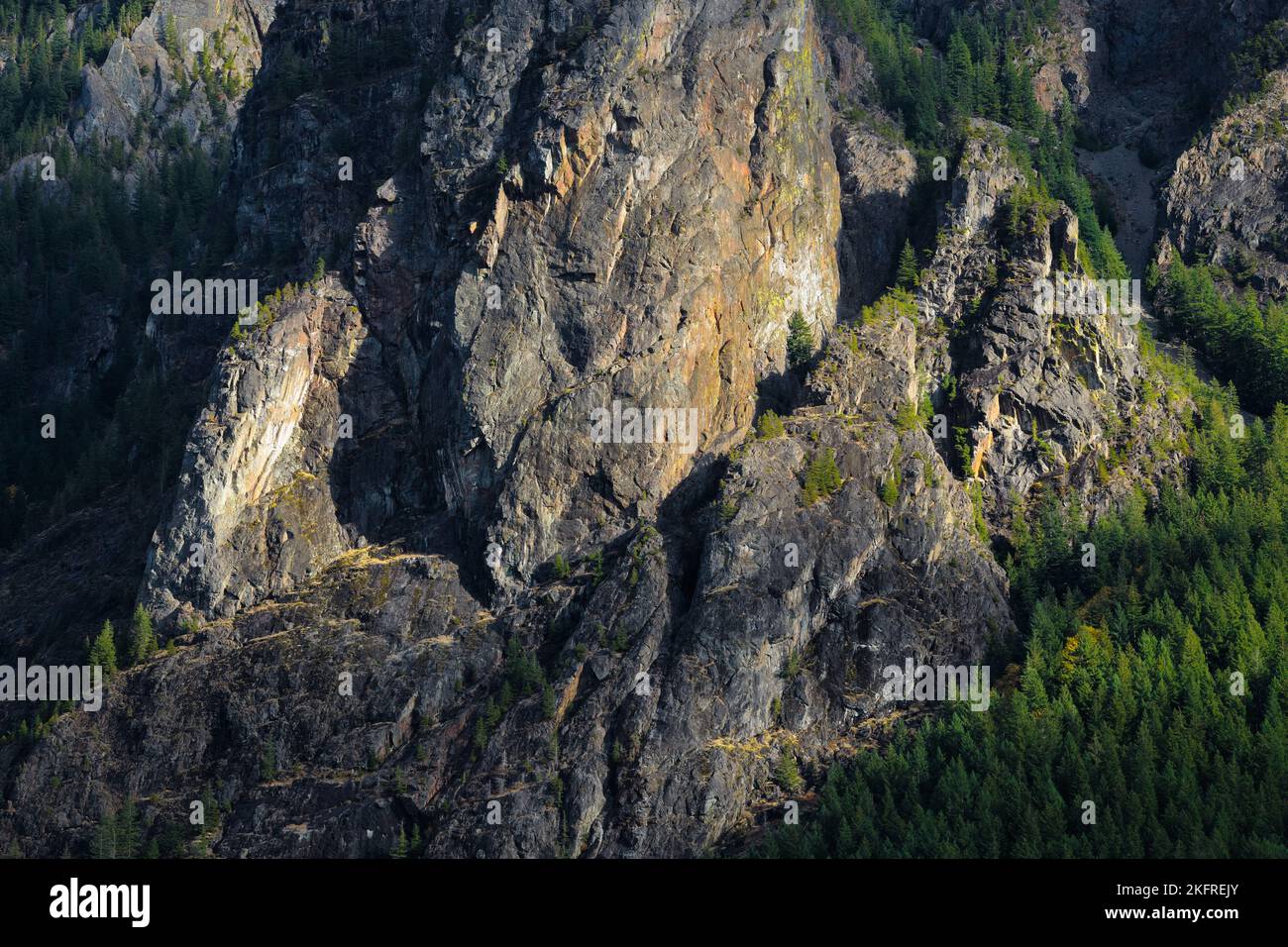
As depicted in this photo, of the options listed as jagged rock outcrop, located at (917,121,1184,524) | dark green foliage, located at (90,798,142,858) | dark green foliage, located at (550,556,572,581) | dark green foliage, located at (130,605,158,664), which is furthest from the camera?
jagged rock outcrop, located at (917,121,1184,524)

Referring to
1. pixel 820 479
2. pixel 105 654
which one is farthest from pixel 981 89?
pixel 105 654

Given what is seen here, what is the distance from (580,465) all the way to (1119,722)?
3711 centimetres

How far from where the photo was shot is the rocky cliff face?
347 ft

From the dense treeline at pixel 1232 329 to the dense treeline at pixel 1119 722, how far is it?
15.1 m

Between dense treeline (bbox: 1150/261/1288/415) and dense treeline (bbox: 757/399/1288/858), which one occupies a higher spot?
dense treeline (bbox: 1150/261/1288/415)

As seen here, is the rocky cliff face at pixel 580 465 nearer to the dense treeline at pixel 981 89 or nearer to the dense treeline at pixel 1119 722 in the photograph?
the dense treeline at pixel 1119 722

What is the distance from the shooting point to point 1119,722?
104500mm

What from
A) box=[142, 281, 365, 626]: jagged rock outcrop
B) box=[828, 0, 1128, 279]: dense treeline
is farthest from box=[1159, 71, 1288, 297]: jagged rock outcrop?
box=[142, 281, 365, 626]: jagged rock outcrop

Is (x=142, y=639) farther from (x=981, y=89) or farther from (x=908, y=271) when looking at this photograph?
(x=981, y=89)

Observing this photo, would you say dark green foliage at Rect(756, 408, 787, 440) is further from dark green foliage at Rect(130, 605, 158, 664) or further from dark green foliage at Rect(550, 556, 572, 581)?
dark green foliage at Rect(130, 605, 158, 664)

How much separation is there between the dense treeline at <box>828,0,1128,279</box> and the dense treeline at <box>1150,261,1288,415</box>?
193 inches

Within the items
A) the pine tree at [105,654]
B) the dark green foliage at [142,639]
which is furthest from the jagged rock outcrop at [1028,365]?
the pine tree at [105,654]
